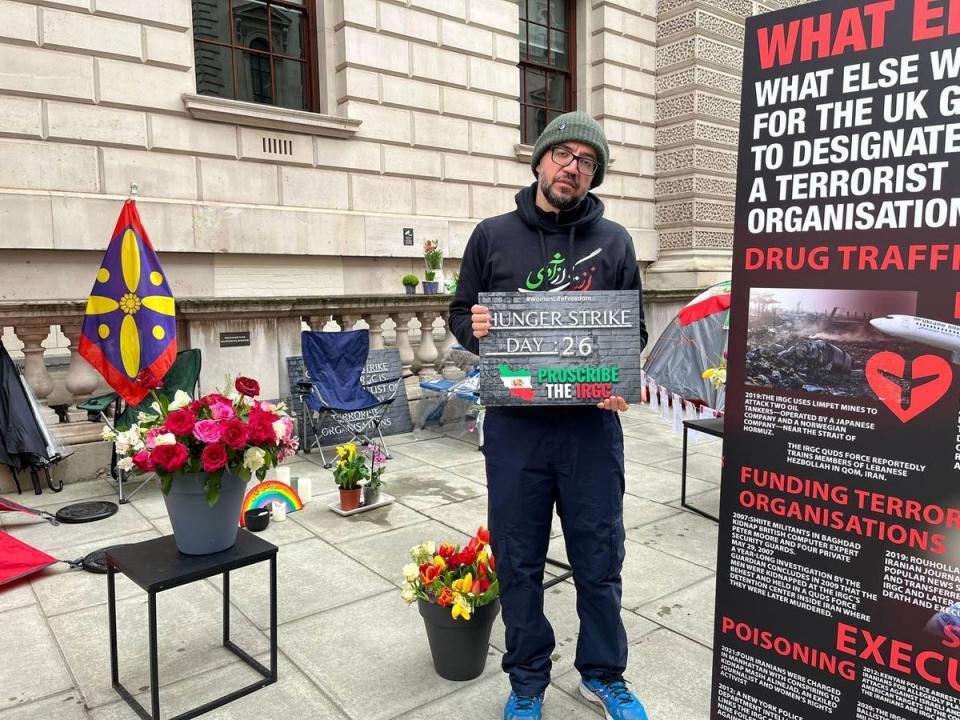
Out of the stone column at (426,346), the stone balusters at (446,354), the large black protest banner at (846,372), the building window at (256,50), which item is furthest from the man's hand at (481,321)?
the building window at (256,50)

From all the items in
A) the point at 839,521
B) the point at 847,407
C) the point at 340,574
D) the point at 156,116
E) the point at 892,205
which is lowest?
the point at 340,574

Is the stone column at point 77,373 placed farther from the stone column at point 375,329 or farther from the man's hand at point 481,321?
the man's hand at point 481,321

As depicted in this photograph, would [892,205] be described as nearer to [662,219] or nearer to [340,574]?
[340,574]

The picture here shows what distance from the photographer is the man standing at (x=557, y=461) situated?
2.51 meters

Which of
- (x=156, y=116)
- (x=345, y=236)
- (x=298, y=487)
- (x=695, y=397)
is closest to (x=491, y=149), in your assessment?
(x=345, y=236)

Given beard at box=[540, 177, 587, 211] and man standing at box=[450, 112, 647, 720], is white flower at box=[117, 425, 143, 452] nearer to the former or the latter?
man standing at box=[450, 112, 647, 720]

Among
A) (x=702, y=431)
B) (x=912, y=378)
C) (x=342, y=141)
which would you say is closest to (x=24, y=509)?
(x=702, y=431)

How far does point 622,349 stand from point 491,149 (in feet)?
33.3

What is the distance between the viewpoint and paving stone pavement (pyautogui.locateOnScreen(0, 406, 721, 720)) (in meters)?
2.78

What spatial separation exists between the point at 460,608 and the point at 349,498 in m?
2.45

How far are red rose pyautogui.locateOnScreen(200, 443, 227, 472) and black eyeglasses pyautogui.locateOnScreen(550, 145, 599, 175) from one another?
1649 mm

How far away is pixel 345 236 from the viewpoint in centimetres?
1030

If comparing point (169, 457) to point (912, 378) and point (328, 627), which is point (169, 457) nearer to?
point (328, 627)

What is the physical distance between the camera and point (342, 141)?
1026 cm
